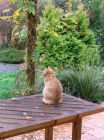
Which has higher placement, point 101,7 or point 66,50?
point 101,7

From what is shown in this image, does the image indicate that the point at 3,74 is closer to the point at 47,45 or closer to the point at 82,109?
the point at 47,45

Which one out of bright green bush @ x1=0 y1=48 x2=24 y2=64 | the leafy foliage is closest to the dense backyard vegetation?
the leafy foliage

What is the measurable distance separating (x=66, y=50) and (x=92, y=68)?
0.75 m

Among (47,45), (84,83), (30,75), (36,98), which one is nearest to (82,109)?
(36,98)

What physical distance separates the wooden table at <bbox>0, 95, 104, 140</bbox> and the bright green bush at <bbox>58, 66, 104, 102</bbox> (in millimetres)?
2085

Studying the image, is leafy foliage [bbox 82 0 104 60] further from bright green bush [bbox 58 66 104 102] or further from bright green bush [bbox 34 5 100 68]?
bright green bush [bbox 58 66 104 102]

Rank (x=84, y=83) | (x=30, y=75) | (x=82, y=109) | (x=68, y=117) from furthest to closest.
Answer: (x=84, y=83)
(x=30, y=75)
(x=82, y=109)
(x=68, y=117)

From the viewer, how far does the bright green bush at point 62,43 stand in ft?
19.5

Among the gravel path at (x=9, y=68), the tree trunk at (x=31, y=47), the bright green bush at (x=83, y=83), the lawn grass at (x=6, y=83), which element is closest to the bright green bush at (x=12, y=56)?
the gravel path at (x=9, y=68)

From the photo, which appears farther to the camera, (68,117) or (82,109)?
(82,109)

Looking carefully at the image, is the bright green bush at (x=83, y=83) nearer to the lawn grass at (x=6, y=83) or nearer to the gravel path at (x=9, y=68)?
the lawn grass at (x=6, y=83)

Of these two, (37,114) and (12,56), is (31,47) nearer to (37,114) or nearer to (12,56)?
(37,114)

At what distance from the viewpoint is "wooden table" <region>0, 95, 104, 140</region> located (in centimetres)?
237

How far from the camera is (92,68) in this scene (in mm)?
5539
